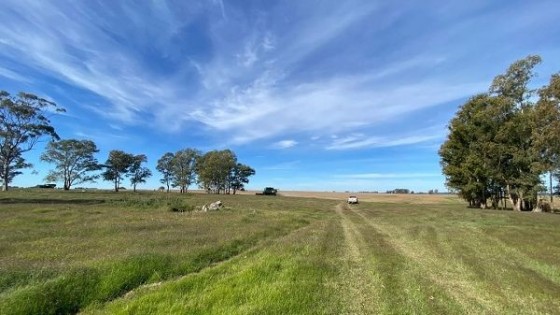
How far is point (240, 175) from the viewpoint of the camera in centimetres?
15700

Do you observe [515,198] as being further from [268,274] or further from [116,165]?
[116,165]

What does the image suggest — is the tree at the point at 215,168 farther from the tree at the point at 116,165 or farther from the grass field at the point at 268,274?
the grass field at the point at 268,274

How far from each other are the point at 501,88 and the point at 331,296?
56.5m

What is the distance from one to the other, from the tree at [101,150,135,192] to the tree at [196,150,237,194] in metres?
25.3

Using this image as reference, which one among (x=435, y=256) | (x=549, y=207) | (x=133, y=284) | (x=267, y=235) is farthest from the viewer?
(x=549, y=207)

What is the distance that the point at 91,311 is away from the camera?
30.8 ft

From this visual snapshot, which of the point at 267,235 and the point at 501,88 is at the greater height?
the point at 501,88

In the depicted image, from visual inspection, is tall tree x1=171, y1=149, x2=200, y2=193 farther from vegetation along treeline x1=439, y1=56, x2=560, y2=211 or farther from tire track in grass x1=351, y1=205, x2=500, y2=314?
tire track in grass x1=351, y1=205, x2=500, y2=314

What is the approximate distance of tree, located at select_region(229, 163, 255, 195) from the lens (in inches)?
6073

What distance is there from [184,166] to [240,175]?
22.8 meters

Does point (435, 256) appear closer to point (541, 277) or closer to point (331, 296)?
point (541, 277)

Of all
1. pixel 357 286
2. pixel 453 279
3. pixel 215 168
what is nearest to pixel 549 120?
pixel 453 279

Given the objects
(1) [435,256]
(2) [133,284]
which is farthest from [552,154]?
(2) [133,284]

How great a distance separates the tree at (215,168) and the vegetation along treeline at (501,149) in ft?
279
